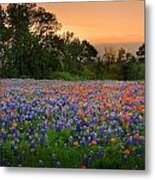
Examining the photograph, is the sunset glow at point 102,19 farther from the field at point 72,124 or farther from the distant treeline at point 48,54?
the field at point 72,124

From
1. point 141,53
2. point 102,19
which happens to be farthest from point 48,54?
point 141,53

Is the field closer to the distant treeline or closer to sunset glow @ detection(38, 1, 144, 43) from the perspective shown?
the distant treeline

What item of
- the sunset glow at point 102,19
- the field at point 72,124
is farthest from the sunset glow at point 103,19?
the field at point 72,124

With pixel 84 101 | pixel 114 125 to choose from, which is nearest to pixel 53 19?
pixel 84 101

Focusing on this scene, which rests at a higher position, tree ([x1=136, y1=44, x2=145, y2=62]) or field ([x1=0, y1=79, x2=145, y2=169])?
tree ([x1=136, y1=44, x2=145, y2=62])

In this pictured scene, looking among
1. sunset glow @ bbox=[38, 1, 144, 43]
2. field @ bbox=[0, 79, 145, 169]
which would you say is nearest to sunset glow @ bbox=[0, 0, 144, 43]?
sunset glow @ bbox=[38, 1, 144, 43]

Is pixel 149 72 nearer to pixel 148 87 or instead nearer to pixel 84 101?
pixel 148 87

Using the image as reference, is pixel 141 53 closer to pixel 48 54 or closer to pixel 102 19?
pixel 102 19
